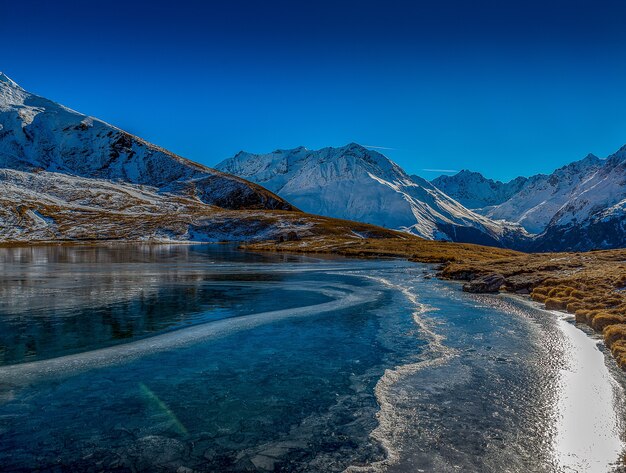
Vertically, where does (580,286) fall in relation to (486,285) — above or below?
above

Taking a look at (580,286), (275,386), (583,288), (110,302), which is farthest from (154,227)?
(275,386)

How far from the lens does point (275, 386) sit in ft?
59.9

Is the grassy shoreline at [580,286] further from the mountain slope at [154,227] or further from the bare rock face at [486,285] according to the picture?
the mountain slope at [154,227]

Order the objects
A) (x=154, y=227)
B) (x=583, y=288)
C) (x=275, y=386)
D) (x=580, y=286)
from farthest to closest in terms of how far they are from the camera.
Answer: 1. (x=154, y=227)
2. (x=580, y=286)
3. (x=583, y=288)
4. (x=275, y=386)

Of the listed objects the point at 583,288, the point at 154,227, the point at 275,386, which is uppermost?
the point at 154,227

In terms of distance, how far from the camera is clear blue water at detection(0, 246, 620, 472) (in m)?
12.8

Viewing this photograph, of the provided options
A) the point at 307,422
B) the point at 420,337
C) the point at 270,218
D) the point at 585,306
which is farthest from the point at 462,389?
the point at 270,218

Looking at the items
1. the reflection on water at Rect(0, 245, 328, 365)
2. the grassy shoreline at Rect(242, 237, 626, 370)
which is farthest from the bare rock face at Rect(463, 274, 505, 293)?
the reflection on water at Rect(0, 245, 328, 365)

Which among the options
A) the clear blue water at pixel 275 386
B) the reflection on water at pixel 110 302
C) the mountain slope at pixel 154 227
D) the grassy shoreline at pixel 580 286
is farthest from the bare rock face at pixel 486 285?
the mountain slope at pixel 154 227

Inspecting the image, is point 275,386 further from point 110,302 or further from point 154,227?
point 154,227

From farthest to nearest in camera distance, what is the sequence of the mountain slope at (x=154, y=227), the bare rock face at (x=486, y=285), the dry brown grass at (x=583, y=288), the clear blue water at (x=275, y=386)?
the mountain slope at (x=154, y=227) → the bare rock face at (x=486, y=285) → the dry brown grass at (x=583, y=288) → the clear blue water at (x=275, y=386)

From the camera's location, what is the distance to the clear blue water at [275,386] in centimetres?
1281

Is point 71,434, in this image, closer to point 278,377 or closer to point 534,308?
point 278,377

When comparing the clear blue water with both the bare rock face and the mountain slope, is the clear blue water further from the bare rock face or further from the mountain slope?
the mountain slope
